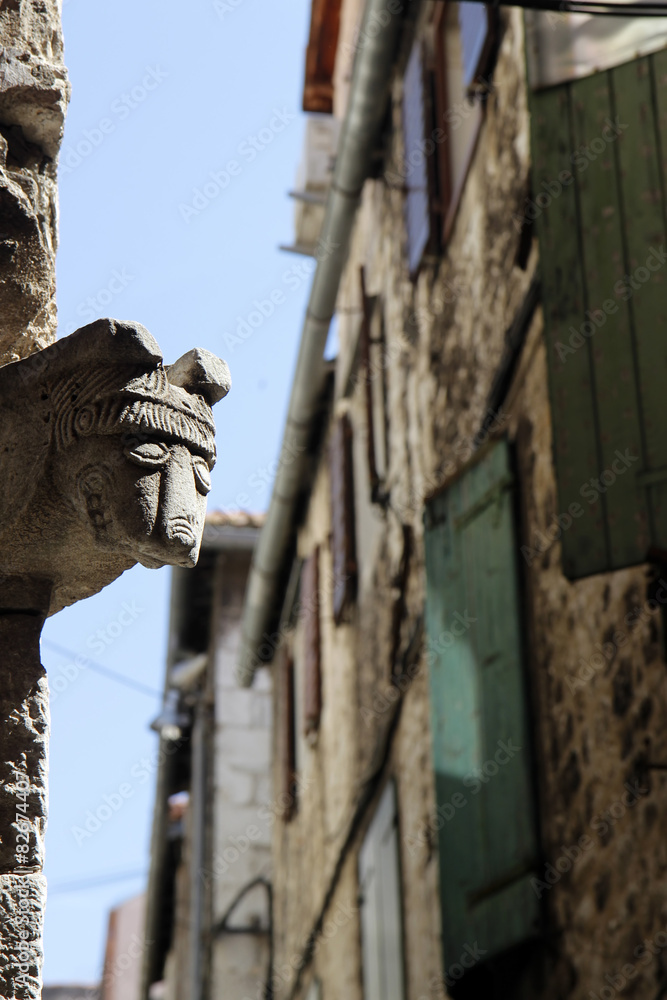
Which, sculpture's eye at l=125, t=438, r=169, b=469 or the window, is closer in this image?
sculpture's eye at l=125, t=438, r=169, b=469

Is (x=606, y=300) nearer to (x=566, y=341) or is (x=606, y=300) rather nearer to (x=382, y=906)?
(x=566, y=341)

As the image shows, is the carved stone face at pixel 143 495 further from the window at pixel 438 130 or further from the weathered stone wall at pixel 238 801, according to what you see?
the weathered stone wall at pixel 238 801

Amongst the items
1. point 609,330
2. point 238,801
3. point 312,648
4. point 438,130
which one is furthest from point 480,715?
point 238,801

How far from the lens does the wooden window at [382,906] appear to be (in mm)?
6977

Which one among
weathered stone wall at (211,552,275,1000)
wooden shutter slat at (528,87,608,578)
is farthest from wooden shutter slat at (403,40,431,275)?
weathered stone wall at (211,552,275,1000)

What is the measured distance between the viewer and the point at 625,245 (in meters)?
4.41

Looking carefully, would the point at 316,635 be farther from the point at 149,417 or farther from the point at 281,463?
the point at 149,417

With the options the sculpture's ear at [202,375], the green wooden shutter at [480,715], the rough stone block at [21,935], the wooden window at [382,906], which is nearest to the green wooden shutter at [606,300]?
the green wooden shutter at [480,715]

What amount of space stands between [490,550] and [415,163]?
3.02 meters

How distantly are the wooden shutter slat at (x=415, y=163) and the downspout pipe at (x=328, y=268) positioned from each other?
253mm

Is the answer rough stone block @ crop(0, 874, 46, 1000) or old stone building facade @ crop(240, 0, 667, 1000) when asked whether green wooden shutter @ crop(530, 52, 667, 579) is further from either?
rough stone block @ crop(0, 874, 46, 1000)

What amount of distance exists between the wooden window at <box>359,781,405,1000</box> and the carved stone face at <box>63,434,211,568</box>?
5370 mm

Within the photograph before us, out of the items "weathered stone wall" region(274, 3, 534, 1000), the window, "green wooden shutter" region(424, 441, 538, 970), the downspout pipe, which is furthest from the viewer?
the downspout pipe

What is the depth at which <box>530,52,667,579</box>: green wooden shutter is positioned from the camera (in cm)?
406
